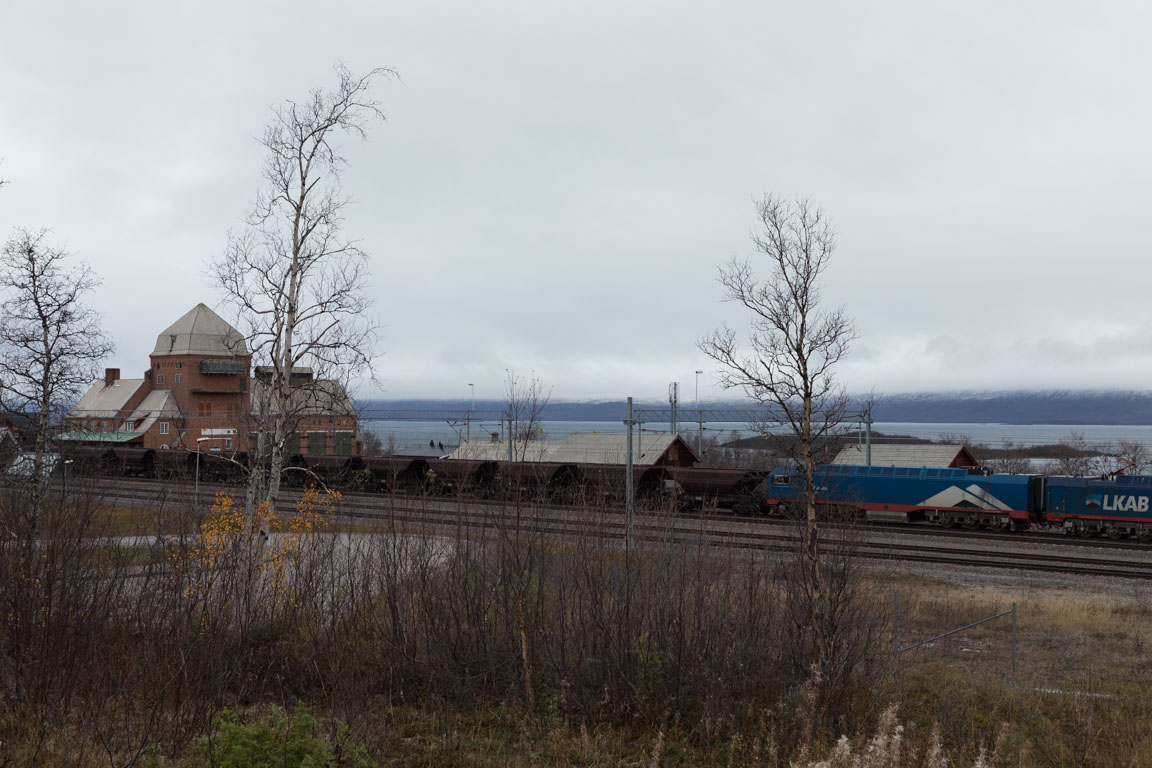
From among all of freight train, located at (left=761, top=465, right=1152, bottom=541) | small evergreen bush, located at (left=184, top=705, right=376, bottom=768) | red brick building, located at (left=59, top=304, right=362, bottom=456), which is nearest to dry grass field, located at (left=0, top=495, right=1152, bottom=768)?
small evergreen bush, located at (left=184, top=705, right=376, bottom=768)

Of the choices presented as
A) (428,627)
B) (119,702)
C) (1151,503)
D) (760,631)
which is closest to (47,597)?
(119,702)

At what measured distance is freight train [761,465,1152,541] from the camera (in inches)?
1359

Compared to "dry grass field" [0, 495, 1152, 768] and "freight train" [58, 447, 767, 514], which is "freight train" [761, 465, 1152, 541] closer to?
"freight train" [58, 447, 767, 514]

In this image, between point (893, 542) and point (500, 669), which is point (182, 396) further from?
point (500, 669)

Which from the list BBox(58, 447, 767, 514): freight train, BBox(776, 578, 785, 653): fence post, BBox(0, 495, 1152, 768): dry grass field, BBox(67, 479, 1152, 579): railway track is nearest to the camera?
BBox(0, 495, 1152, 768): dry grass field

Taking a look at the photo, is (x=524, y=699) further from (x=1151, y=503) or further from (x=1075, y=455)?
(x=1075, y=455)

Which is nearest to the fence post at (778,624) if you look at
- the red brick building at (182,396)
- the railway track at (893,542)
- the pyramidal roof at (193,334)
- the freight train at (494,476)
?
the railway track at (893,542)

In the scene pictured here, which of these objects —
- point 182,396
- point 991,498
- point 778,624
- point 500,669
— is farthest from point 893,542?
point 182,396

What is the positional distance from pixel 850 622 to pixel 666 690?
10.5ft

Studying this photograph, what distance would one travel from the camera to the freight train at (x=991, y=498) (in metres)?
34.5

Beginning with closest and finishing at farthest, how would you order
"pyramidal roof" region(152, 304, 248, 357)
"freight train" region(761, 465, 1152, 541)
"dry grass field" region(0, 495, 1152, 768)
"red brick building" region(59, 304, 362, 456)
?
"dry grass field" region(0, 495, 1152, 768)
"freight train" region(761, 465, 1152, 541)
"red brick building" region(59, 304, 362, 456)
"pyramidal roof" region(152, 304, 248, 357)

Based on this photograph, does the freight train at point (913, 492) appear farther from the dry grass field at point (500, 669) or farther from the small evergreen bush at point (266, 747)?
the small evergreen bush at point (266, 747)

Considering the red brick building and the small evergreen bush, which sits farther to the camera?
the red brick building

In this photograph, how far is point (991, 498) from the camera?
37.0m
